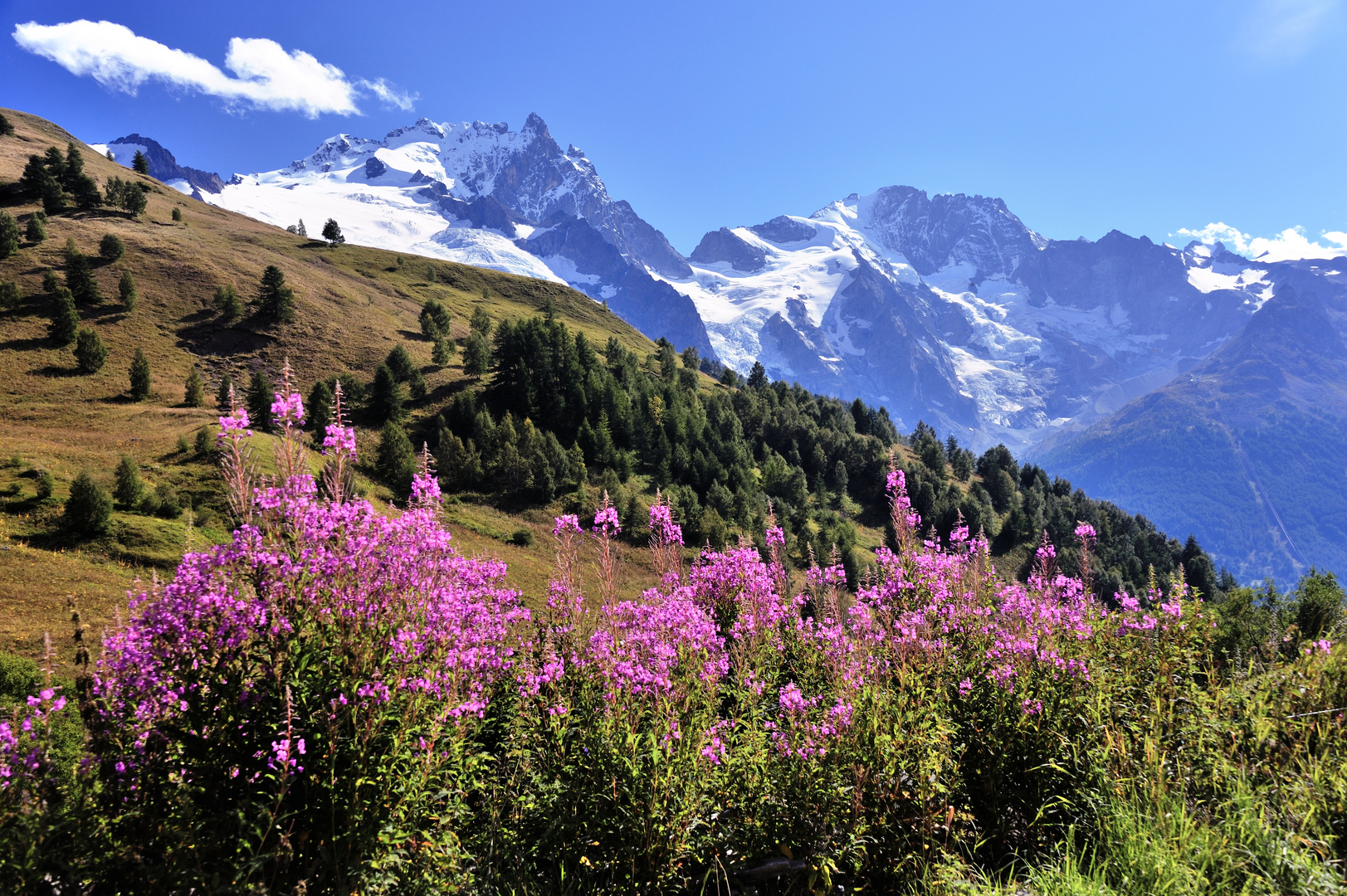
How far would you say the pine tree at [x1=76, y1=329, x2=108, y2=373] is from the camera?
54000 mm

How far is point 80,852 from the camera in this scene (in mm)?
3744

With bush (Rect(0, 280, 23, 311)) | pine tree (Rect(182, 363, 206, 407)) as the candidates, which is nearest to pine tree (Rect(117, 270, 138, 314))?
bush (Rect(0, 280, 23, 311))

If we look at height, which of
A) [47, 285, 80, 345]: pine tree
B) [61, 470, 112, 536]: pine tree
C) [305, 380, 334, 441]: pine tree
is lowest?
[61, 470, 112, 536]: pine tree

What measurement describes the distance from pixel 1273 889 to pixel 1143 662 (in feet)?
8.50

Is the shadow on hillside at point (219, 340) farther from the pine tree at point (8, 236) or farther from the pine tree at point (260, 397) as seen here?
the pine tree at point (8, 236)

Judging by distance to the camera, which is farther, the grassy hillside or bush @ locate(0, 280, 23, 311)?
bush @ locate(0, 280, 23, 311)

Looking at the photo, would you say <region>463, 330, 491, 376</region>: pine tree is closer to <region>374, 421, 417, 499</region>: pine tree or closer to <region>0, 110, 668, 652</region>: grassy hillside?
<region>0, 110, 668, 652</region>: grassy hillside

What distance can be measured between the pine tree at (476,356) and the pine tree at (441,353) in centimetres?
249

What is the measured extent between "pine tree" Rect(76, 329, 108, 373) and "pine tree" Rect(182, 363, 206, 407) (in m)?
7.08

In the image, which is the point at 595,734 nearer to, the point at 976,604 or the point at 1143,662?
the point at 976,604

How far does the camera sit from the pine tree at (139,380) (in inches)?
2077

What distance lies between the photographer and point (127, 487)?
32750 millimetres

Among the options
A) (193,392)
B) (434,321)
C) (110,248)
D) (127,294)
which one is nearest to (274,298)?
(127,294)

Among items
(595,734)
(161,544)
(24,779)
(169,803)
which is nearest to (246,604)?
(169,803)
